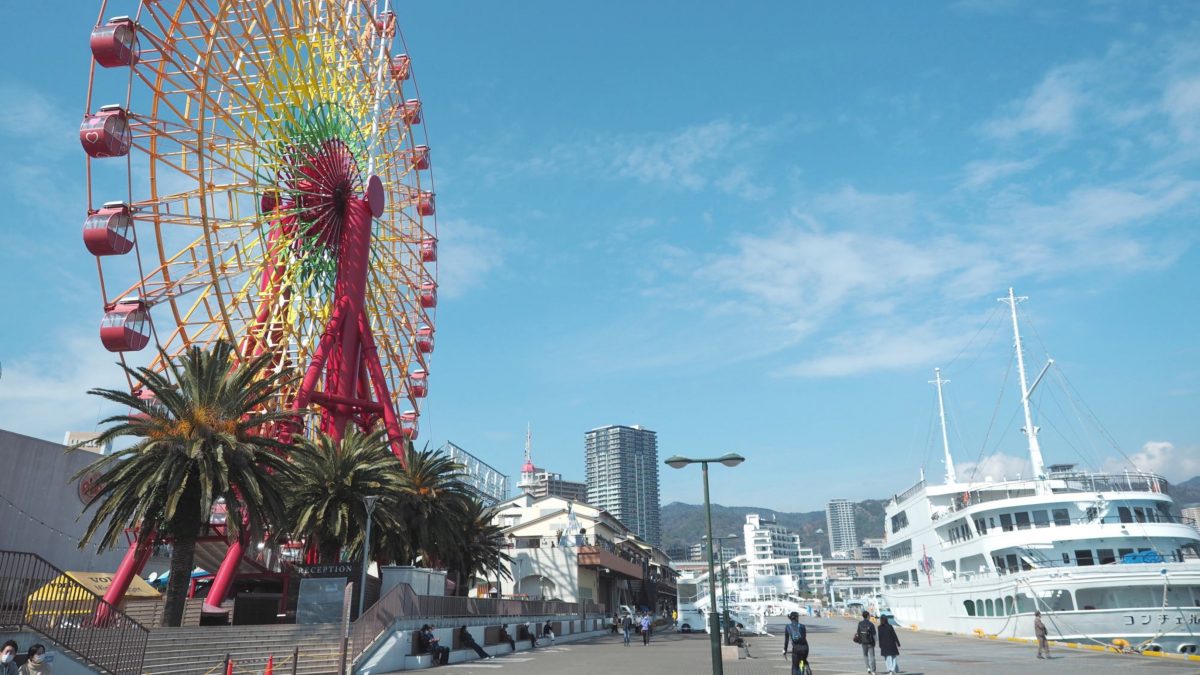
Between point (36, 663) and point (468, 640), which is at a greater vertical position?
point (36, 663)

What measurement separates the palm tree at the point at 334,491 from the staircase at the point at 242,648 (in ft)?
17.1

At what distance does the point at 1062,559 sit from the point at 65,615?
133 feet

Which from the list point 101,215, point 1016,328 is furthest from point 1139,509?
point 101,215

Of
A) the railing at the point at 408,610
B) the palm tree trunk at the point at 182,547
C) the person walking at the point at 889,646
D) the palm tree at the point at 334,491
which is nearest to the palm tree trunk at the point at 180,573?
the palm tree trunk at the point at 182,547

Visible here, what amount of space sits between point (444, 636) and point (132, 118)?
20951 millimetres

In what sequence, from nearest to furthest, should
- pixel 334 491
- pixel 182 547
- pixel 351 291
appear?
pixel 182 547
pixel 334 491
pixel 351 291

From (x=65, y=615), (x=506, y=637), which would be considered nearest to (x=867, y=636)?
(x=65, y=615)

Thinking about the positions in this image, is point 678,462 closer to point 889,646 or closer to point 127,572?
point 889,646

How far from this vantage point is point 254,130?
3144 centimetres

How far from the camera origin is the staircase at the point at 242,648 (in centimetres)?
2044

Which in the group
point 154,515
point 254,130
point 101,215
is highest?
point 254,130

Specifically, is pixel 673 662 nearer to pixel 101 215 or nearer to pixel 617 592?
pixel 101 215

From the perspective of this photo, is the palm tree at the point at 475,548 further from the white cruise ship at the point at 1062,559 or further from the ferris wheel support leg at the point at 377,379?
the white cruise ship at the point at 1062,559

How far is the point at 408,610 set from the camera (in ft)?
88.5
